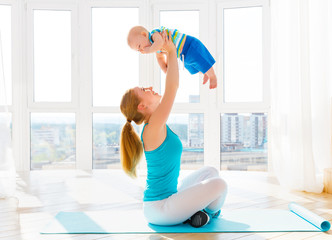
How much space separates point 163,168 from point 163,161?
37mm

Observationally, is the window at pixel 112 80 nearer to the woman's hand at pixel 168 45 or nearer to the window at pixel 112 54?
the window at pixel 112 54

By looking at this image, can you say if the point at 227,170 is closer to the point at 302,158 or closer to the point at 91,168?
the point at 302,158

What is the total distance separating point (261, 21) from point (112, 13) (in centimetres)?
162

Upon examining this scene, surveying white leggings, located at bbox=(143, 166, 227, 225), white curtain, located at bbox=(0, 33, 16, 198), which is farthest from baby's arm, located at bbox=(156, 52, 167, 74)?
white curtain, located at bbox=(0, 33, 16, 198)

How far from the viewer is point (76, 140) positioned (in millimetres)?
3924

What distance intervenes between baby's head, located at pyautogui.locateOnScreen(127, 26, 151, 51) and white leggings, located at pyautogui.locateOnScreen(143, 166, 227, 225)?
0.77m

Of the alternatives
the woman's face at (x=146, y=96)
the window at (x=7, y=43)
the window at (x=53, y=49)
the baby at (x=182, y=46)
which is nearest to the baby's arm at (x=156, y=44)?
the baby at (x=182, y=46)

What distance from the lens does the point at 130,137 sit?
1836 mm

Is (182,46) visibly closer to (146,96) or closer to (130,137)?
(146,96)

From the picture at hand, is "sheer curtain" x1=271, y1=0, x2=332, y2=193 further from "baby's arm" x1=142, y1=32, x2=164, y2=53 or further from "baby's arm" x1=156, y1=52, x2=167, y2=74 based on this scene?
"baby's arm" x1=142, y1=32, x2=164, y2=53

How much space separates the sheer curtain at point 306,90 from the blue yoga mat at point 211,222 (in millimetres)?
832

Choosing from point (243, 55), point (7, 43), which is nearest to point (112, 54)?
point (7, 43)

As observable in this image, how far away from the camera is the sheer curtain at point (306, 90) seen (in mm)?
2824

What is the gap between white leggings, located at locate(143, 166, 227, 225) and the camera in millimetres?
1757
